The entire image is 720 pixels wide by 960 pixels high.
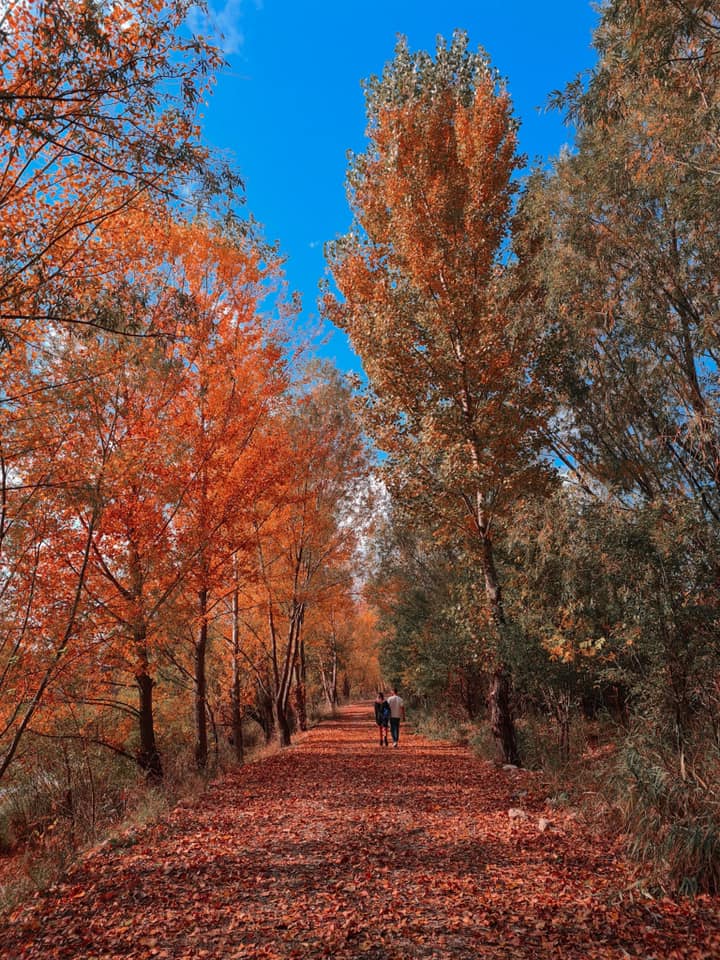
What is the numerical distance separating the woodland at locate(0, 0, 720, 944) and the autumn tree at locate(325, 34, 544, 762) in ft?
0.19

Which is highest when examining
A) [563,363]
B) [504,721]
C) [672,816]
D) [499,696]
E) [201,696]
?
[563,363]

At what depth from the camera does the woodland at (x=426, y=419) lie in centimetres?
501

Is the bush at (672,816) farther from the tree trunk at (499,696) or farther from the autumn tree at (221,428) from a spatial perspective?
the autumn tree at (221,428)

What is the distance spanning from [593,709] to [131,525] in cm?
1256

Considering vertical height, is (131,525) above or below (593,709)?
above

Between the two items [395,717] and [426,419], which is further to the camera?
[395,717]

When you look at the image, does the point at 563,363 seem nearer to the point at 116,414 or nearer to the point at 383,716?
the point at 116,414

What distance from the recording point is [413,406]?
34.7 feet

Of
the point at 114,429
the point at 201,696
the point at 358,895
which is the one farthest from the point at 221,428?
the point at 358,895

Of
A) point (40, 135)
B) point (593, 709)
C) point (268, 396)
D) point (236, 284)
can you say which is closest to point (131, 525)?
point (268, 396)

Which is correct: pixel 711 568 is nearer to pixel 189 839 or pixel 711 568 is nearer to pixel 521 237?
pixel 189 839

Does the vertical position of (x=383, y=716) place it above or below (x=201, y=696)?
below

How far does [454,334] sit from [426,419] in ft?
5.73

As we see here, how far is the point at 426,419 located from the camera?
32.3 ft
